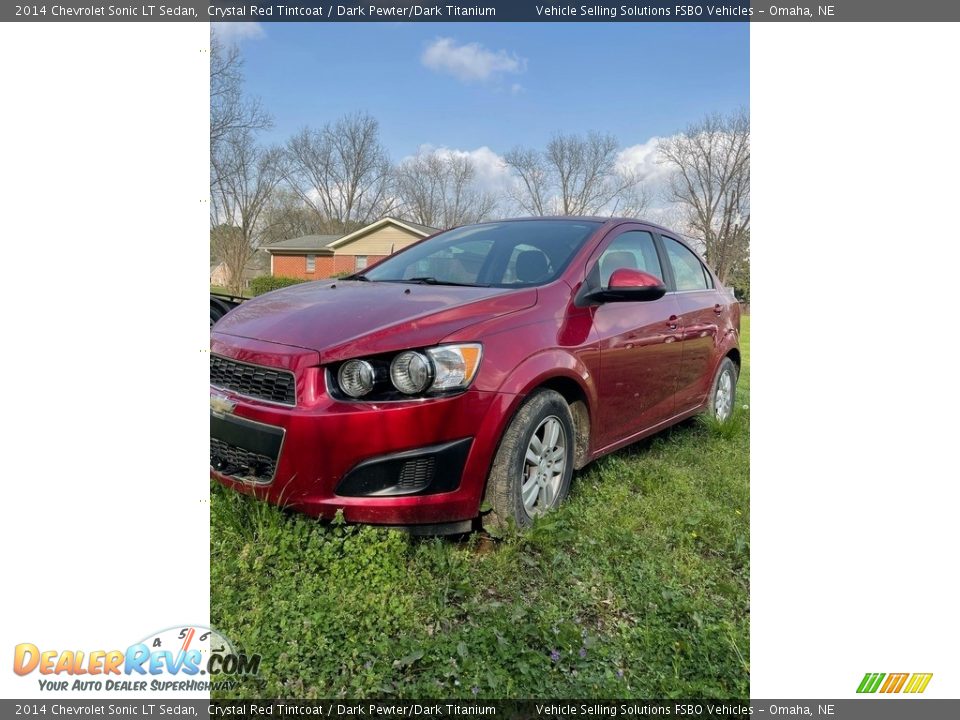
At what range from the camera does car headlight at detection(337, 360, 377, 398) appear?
7.20 ft

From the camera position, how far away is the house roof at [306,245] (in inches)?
1452

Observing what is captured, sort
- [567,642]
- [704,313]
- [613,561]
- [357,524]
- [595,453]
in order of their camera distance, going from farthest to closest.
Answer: [704,313] → [595,453] → [613,561] → [357,524] → [567,642]

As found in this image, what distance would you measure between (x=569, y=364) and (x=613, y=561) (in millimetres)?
897

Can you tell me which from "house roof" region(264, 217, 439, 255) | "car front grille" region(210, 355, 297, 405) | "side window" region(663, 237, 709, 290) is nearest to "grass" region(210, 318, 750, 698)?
"car front grille" region(210, 355, 297, 405)

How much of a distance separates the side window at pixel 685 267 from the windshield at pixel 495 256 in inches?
37.0

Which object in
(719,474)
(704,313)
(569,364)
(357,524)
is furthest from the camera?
(704,313)

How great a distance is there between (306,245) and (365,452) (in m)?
38.2

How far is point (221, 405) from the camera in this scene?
2.34 m

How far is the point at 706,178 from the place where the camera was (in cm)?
2439

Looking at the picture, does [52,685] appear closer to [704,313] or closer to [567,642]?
[567,642]
